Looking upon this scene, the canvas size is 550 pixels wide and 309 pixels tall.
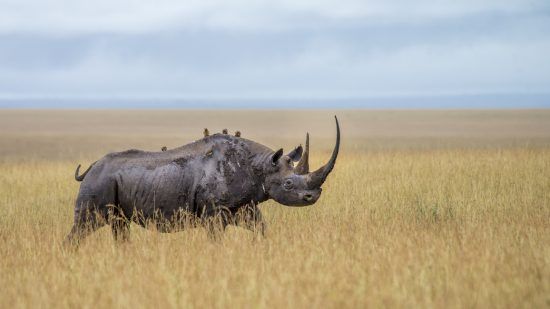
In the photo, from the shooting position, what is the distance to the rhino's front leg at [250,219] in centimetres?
915

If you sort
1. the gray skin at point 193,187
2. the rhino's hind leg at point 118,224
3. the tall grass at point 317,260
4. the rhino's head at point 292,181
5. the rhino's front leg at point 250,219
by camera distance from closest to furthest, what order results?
1. the tall grass at point 317,260
2. the rhino's head at point 292,181
3. the gray skin at point 193,187
4. the rhino's front leg at point 250,219
5. the rhino's hind leg at point 118,224

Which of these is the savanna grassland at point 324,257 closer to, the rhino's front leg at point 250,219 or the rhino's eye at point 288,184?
the rhino's front leg at point 250,219

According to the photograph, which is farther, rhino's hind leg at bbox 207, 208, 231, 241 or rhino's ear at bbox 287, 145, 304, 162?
rhino's ear at bbox 287, 145, 304, 162

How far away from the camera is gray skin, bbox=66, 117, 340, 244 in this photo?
9.03m

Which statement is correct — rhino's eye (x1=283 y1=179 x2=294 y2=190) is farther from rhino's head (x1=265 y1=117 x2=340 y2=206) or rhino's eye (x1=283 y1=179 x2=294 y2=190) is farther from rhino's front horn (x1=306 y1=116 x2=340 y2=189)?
rhino's front horn (x1=306 y1=116 x2=340 y2=189)

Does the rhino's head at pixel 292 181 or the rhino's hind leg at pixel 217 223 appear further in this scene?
the rhino's head at pixel 292 181

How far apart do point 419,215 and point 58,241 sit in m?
4.96

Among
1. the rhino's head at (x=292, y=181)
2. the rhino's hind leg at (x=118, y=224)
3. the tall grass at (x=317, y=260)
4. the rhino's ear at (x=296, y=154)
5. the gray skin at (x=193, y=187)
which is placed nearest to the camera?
the tall grass at (x=317, y=260)

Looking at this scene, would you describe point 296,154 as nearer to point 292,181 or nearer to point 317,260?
point 292,181

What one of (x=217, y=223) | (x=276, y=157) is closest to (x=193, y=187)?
(x=217, y=223)

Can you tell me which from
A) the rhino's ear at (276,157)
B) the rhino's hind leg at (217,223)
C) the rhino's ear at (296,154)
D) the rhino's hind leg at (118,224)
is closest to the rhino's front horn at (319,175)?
the rhino's ear at (276,157)

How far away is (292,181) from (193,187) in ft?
3.77

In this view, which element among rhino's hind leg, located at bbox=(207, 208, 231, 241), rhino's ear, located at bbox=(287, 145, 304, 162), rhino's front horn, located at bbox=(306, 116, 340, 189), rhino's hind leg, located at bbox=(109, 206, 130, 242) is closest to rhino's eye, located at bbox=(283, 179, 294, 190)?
rhino's front horn, located at bbox=(306, 116, 340, 189)

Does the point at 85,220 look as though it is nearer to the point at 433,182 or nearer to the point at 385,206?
the point at 385,206
